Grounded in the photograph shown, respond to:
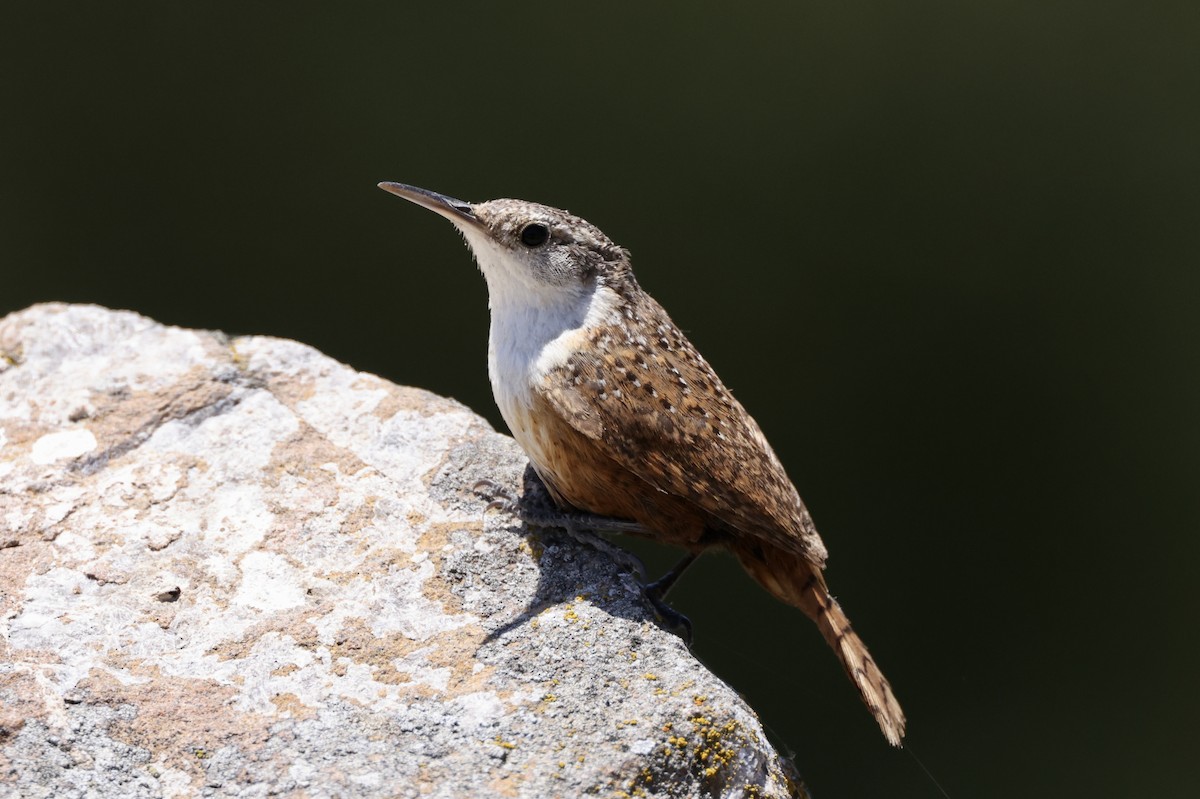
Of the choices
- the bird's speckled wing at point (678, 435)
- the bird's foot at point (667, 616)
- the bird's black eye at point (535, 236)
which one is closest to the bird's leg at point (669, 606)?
the bird's foot at point (667, 616)

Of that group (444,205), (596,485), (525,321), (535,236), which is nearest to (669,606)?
(596,485)

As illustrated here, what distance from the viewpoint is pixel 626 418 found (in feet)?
9.30

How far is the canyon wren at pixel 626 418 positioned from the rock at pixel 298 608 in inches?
7.5

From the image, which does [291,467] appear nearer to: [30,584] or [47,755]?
[30,584]

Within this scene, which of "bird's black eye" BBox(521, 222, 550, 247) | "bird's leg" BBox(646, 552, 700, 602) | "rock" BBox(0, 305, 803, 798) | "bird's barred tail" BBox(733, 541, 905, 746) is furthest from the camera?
"bird's black eye" BBox(521, 222, 550, 247)

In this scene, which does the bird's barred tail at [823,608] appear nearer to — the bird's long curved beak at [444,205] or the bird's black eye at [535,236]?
the bird's black eye at [535,236]

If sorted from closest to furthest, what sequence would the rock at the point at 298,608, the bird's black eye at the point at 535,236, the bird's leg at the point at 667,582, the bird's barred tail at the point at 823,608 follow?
1. the rock at the point at 298,608
2. the bird's barred tail at the point at 823,608
3. the bird's leg at the point at 667,582
4. the bird's black eye at the point at 535,236

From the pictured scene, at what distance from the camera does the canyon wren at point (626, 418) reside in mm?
2811

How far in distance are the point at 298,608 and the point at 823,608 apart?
1289mm

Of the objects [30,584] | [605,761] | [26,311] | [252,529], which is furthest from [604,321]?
[26,311]

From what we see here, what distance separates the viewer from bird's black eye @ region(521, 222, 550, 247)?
3.19 metres

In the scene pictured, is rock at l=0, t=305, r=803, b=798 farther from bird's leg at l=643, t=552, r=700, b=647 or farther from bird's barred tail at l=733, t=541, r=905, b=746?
bird's barred tail at l=733, t=541, r=905, b=746

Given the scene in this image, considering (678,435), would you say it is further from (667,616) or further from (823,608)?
(823,608)

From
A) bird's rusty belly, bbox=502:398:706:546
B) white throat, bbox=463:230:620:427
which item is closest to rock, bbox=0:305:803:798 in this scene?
bird's rusty belly, bbox=502:398:706:546
